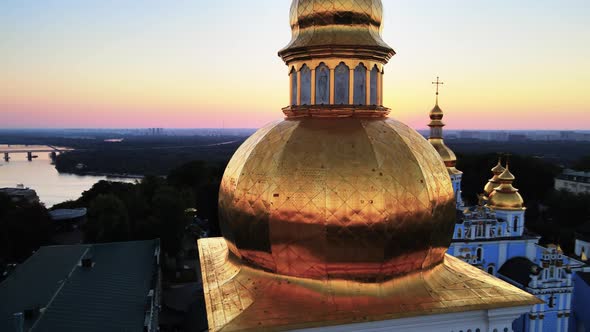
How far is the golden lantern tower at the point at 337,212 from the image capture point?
19.9 feet

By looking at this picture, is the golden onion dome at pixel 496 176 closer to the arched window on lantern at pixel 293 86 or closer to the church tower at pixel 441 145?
the church tower at pixel 441 145

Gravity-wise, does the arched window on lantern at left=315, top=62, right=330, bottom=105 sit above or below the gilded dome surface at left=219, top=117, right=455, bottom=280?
above

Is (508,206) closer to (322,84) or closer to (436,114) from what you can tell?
(436,114)

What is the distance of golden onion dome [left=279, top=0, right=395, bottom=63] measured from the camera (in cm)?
695

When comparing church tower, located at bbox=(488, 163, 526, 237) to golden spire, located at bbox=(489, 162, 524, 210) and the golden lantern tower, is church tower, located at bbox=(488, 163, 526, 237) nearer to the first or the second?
golden spire, located at bbox=(489, 162, 524, 210)

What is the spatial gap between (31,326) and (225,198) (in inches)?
442

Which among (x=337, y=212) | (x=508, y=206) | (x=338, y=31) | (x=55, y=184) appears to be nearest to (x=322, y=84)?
(x=338, y=31)

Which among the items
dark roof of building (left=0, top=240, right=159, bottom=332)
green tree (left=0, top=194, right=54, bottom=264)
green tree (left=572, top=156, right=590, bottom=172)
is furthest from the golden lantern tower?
green tree (left=572, top=156, right=590, bottom=172)

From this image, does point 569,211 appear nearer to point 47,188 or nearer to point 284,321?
point 284,321

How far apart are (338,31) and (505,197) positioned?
2288cm

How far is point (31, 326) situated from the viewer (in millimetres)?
14336

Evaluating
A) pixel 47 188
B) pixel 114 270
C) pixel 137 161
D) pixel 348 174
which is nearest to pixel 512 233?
pixel 114 270

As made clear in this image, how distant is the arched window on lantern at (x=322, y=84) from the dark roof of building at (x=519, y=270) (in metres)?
19.3

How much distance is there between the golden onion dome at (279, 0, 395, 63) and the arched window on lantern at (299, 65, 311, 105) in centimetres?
21
